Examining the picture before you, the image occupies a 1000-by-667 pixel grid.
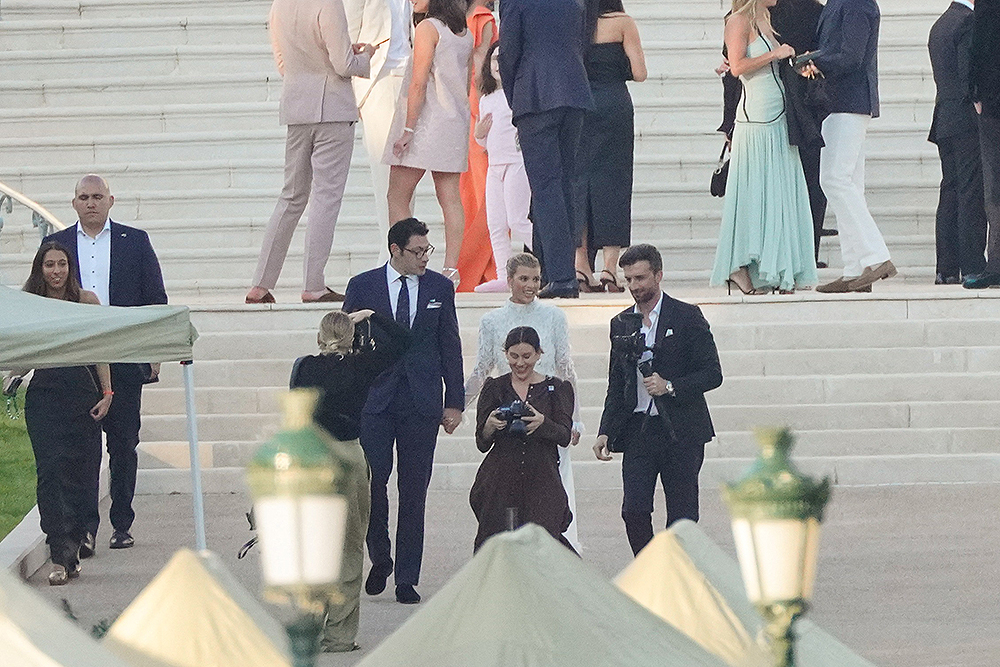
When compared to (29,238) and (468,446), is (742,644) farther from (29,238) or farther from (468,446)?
(29,238)

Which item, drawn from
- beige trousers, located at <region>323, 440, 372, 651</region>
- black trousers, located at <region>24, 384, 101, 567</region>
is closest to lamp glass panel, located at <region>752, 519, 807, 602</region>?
beige trousers, located at <region>323, 440, 372, 651</region>

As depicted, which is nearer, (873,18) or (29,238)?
(873,18)

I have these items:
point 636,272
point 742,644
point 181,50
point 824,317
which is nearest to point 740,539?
point 742,644

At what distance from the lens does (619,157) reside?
1355 centimetres

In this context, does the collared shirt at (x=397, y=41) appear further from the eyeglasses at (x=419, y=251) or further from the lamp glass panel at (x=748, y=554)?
the lamp glass panel at (x=748, y=554)

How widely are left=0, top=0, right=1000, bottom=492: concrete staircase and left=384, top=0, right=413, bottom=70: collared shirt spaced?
1758 millimetres

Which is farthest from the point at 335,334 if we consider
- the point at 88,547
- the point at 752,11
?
the point at 752,11

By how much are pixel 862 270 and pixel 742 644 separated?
10.5 m

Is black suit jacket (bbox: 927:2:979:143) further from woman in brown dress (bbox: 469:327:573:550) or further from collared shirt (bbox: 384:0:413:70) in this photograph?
woman in brown dress (bbox: 469:327:573:550)

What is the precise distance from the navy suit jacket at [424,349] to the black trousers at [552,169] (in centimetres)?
325

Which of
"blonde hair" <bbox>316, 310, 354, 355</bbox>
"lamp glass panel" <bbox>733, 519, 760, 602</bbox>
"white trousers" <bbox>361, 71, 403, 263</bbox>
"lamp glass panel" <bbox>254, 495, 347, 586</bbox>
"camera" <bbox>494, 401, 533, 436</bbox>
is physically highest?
"white trousers" <bbox>361, 71, 403, 263</bbox>

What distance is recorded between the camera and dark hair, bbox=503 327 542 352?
828 centimetres

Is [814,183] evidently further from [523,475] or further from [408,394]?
[523,475]

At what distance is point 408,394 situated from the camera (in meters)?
8.78
